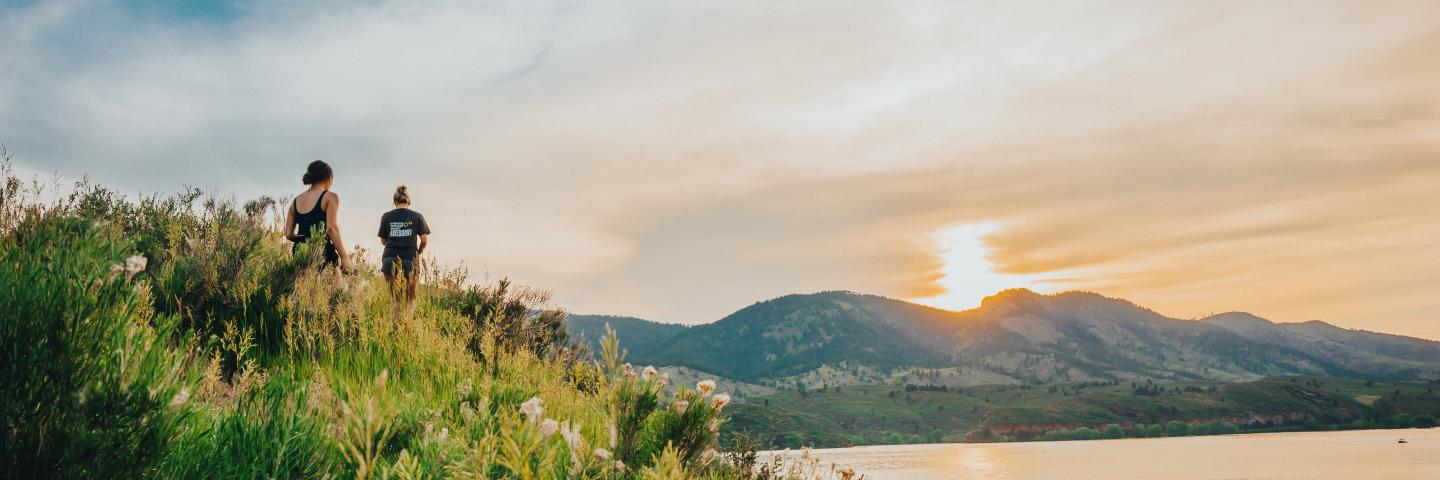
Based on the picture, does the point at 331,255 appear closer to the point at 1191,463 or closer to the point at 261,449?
the point at 261,449

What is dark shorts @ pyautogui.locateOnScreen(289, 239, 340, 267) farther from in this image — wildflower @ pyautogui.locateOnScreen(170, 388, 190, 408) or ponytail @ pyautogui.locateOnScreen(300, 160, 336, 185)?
wildflower @ pyautogui.locateOnScreen(170, 388, 190, 408)

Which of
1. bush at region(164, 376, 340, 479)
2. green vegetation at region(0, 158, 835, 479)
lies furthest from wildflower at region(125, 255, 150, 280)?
bush at region(164, 376, 340, 479)

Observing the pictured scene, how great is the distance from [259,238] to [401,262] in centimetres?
169

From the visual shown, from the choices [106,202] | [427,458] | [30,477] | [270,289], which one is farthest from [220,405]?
[106,202]

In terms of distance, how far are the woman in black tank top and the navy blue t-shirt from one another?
0.95 meters

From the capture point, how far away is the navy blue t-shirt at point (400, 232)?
35.9 ft

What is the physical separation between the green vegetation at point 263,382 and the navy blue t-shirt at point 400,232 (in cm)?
56

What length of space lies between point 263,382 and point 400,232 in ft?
21.6

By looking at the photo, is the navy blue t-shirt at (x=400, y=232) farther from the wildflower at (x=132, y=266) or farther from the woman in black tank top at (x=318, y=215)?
the wildflower at (x=132, y=266)

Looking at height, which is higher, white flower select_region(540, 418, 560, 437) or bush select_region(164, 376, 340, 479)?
white flower select_region(540, 418, 560, 437)

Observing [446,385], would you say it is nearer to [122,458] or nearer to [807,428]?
[122,458]

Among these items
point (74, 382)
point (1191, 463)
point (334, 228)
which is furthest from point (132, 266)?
point (1191, 463)

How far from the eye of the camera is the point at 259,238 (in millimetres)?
9758

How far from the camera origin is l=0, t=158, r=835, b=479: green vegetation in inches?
116
